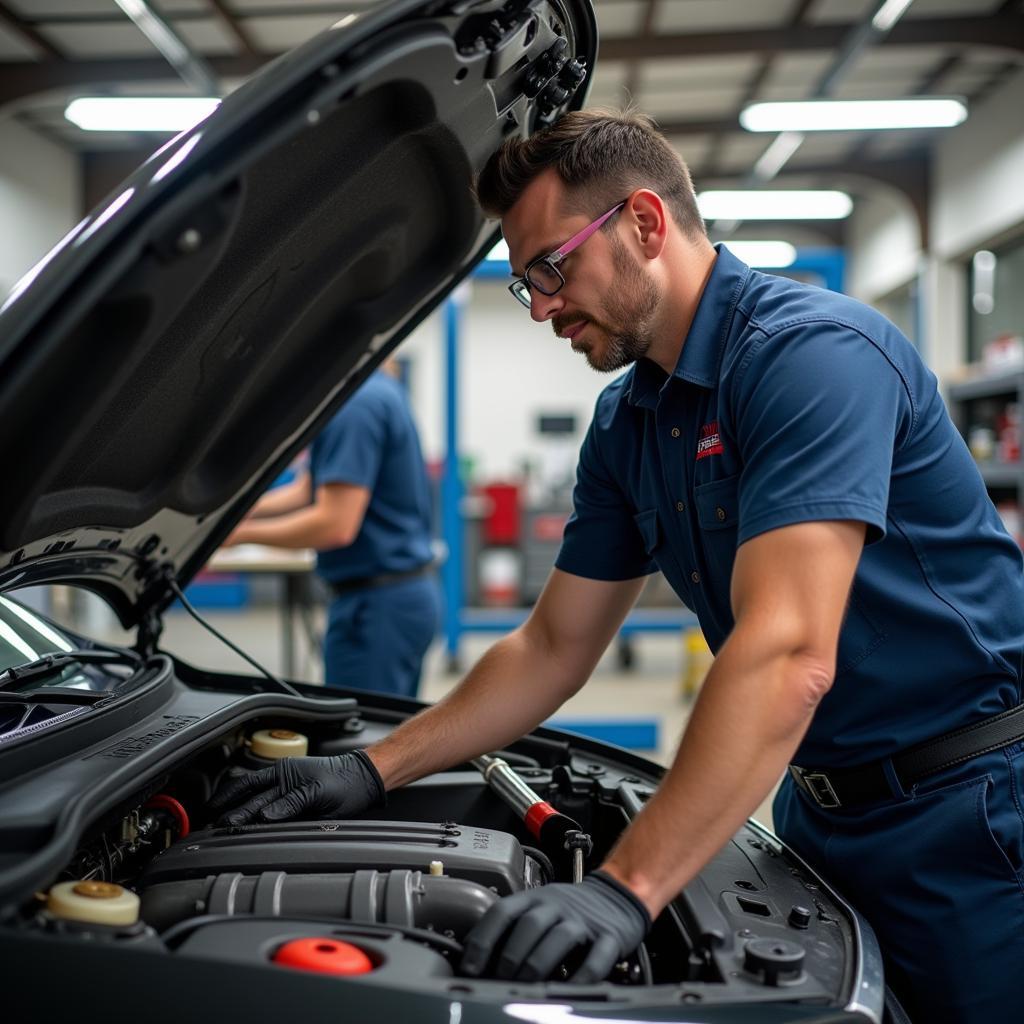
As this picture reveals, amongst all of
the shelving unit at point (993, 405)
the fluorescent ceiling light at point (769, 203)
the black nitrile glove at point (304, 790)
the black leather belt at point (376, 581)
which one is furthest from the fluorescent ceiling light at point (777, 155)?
the black nitrile glove at point (304, 790)

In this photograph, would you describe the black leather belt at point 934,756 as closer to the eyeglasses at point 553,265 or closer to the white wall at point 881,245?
the eyeglasses at point 553,265

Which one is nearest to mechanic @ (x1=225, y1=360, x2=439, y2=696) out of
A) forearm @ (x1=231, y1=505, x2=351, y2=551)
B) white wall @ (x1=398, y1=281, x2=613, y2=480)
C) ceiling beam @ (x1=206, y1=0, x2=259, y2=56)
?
forearm @ (x1=231, y1=505, x2=351, y2=551)

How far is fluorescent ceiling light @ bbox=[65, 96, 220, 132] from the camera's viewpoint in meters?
6.03

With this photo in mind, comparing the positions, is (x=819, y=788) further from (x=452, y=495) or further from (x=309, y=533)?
(x=452, y=495)

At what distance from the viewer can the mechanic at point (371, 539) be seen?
2.66 m

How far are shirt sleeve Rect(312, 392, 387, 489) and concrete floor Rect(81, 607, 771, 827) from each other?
171 cm

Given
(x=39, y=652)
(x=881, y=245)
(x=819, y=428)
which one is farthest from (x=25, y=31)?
(x=881, y=245)

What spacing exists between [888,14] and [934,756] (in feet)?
20.2

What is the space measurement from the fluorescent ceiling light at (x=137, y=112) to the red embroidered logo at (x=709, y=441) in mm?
5494

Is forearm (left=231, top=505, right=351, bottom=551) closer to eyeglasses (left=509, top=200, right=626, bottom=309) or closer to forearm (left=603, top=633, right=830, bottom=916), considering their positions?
eyeglasses (left=509, top=200, right=626, bottom=309)

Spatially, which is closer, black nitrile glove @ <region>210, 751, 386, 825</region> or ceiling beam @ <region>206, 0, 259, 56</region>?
black nitrile glove @ <region>210, 751, 386, 825</region>

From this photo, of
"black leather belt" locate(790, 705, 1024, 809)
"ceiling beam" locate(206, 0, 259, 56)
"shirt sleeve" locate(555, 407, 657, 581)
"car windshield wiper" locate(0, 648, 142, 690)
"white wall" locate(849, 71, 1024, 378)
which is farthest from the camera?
"white wall" locate(849, 71, 1024, 378)

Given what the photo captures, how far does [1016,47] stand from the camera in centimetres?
646

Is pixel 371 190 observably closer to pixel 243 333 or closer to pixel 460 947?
pixel 243 333
